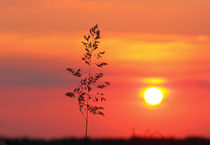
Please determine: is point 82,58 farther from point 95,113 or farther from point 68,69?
point 95,113

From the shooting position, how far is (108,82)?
20.5m

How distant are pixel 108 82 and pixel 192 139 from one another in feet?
15.3

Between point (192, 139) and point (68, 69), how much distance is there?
6716mm

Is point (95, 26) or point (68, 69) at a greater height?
point (95, 26)
